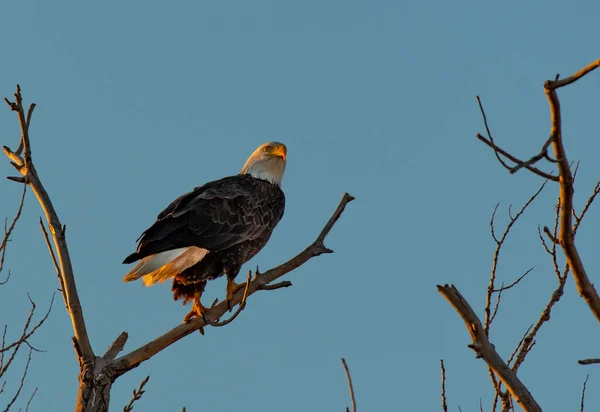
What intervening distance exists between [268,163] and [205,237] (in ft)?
5.18

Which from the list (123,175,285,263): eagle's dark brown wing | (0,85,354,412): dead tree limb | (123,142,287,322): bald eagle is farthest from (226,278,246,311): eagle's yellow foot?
(0,85,354,412): dead tree limb

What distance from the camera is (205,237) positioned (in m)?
7.42

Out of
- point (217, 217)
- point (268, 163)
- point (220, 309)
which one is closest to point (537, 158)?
point (220, 309)

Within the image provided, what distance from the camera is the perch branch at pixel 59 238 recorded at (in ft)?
17.4

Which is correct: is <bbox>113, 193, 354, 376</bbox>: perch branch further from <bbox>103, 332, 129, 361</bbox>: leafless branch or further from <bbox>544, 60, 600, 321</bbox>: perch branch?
<bbox>544, 60, 600, 321</bbox>: perch branch

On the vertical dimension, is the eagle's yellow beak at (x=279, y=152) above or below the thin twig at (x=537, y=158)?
above

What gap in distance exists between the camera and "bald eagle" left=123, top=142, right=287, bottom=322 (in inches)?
279

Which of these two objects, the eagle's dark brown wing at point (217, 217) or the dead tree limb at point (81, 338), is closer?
the dead tree limb at point (81, 338)

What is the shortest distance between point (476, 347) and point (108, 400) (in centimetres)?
301

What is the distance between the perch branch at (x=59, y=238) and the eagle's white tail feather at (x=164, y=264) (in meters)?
1.62

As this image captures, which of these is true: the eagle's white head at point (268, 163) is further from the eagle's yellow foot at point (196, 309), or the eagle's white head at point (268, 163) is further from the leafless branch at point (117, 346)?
the leafless branch at point (117, 346)

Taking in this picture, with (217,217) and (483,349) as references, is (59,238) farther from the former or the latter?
(483,349)

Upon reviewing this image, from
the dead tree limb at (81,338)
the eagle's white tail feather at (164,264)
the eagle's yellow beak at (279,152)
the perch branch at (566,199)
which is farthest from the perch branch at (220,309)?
the perch branch at (566,199)

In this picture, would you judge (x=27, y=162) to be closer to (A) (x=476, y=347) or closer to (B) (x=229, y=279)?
(B) (x=229, y=279)
